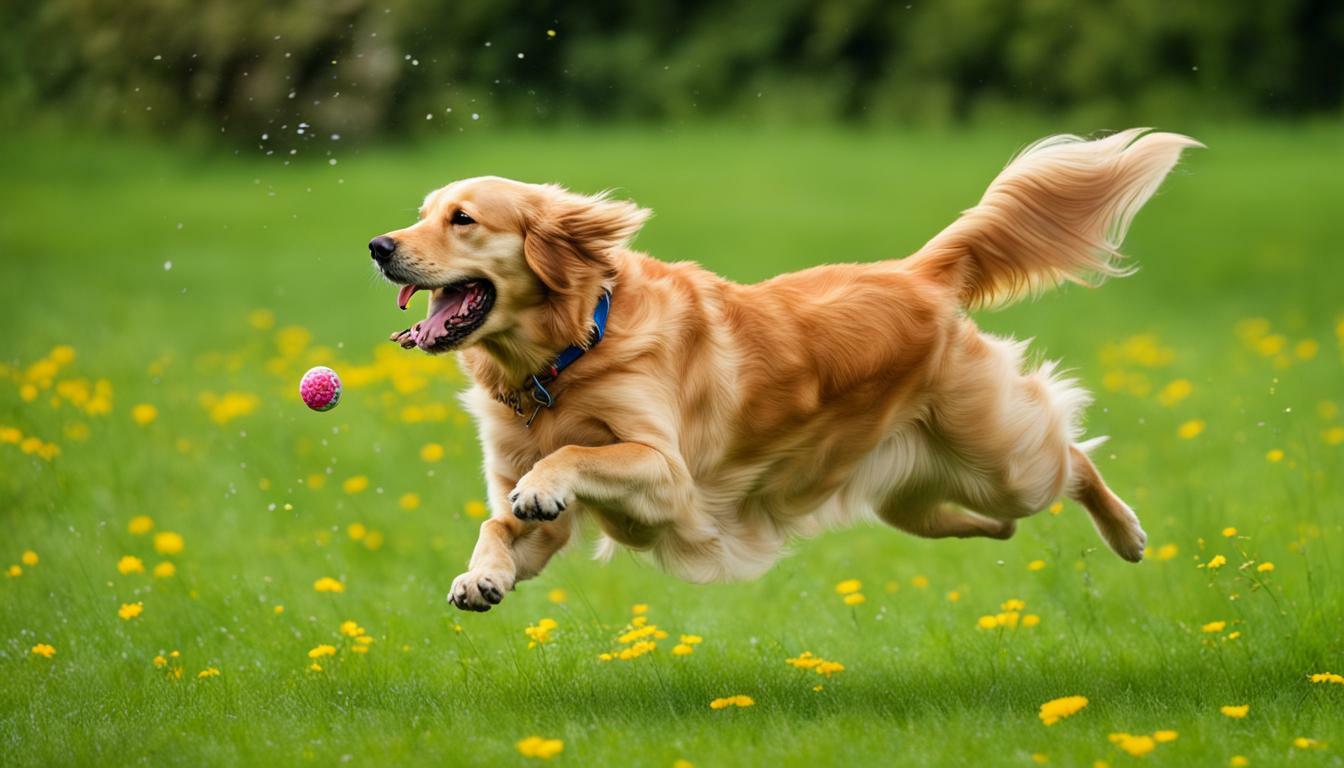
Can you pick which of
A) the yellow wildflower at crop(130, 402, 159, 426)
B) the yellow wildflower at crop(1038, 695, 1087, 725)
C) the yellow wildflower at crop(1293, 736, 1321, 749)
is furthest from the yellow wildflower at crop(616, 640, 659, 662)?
the yellow wildflower at crop(130, 402, 159, 426)

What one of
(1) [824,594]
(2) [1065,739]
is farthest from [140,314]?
(2) [1065,739]

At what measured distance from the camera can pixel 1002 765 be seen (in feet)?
12.9

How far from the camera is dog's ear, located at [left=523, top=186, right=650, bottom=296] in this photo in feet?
15.0

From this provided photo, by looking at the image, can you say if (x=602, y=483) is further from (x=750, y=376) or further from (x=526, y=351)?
(x=750, y=376)

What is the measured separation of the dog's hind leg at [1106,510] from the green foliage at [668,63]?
13173 millimetres

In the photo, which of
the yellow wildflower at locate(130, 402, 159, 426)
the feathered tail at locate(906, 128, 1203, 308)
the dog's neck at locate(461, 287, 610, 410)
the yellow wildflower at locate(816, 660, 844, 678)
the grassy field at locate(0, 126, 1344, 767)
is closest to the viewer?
the grassy field at locate(0, 126, 1344, 767)

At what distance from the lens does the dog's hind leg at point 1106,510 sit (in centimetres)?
541

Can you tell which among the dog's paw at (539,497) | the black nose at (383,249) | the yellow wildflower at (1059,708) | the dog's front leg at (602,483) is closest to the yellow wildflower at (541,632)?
the dog's front leg at (602,483)

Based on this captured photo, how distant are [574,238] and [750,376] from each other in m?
0.74

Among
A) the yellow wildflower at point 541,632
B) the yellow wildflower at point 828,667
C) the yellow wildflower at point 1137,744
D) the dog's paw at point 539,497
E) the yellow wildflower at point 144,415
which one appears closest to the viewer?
the yellow wildflower at point 1137,744

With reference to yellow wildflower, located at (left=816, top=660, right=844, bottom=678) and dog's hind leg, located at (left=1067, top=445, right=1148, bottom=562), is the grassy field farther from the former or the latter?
dog's hind leg, located at (left=1067, top=445, right=1148, bottom=562)

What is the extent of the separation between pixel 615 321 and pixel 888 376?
3.26 ft

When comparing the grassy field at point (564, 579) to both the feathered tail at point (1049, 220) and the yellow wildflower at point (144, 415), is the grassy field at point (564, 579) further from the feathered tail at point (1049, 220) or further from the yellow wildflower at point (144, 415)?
the feathered tail at point (1049, 220)

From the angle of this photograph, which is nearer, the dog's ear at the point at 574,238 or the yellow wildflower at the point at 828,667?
the dog's ear at the point at 574,238
